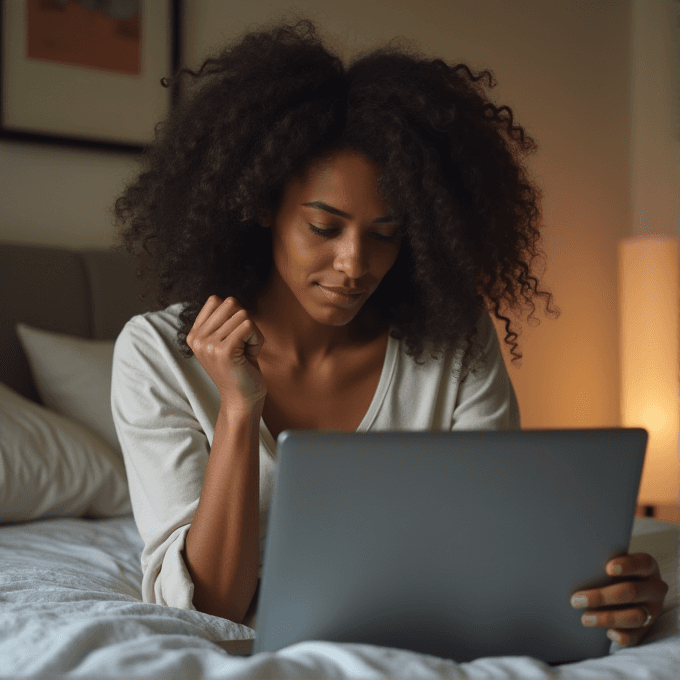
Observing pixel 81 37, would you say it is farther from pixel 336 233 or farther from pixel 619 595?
pixel 619 595

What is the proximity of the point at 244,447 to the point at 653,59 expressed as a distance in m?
2.90

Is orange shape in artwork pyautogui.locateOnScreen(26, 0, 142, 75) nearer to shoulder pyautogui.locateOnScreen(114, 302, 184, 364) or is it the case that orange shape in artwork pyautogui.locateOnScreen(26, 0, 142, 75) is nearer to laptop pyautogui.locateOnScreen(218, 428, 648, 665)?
shoulder pyautogui.locateOnScreen(114, 302, 184, 364)

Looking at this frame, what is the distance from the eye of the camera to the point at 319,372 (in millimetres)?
1304

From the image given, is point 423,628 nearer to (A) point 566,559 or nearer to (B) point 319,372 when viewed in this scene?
(A) point 566,559

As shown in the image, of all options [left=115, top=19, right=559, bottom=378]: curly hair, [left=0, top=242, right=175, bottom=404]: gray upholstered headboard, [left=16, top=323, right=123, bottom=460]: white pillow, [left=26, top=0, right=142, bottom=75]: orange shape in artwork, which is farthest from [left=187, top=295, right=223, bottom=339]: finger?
[left=26, top=0, right=142, bottom=75]: orange shape in artwork

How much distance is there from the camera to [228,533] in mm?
973

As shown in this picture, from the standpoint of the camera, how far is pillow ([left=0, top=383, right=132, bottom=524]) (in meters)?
1.46

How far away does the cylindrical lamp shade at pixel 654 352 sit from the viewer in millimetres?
2814

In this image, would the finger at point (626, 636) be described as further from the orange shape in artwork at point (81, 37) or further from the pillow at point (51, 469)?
the orange shape in artwork at point (81, 37)

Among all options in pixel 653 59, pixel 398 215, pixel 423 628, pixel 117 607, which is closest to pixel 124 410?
pixel 117 607

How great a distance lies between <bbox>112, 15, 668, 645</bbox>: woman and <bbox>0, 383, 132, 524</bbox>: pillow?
40cm

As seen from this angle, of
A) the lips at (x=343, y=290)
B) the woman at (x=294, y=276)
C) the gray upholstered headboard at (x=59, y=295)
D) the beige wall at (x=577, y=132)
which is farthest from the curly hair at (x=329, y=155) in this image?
the beige wall at (x=577, y=132)

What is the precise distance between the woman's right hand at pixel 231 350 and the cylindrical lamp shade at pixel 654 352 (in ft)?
7.16

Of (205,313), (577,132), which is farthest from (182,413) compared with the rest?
(577,132)
